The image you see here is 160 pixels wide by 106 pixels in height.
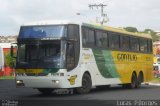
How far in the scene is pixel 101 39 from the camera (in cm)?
2844

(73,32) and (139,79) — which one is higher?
(73,32)

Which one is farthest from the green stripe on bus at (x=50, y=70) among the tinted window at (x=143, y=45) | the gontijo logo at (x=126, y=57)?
the tinted window at (x=143, y=45)

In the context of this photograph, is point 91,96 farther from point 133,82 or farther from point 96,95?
point 133,82

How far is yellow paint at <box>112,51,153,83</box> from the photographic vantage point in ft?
102

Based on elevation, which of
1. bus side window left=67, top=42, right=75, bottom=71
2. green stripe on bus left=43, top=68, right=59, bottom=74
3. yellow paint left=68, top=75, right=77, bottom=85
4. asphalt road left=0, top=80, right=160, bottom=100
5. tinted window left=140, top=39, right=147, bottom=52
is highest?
tinted window left=140, top=39, right=147, bottom=52

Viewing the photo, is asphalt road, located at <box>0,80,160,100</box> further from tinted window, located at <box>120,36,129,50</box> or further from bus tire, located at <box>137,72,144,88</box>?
bus tire, located at <box>137,72,144,88</box>

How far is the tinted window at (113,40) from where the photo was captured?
29711mm

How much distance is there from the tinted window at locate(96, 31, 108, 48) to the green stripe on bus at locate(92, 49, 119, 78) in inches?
11.9

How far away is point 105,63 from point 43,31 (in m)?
5.10

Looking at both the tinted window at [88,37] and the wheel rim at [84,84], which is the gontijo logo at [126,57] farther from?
the wheel rim at [84,84]

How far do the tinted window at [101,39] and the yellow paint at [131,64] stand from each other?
1.29 metres

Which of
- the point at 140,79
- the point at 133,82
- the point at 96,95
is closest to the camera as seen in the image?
the point at 96,95

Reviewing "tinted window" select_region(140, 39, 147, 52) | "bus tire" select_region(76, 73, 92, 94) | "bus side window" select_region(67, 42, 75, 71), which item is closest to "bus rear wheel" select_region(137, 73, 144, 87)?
"tinted window" select_region(140, 39, 147, 52)

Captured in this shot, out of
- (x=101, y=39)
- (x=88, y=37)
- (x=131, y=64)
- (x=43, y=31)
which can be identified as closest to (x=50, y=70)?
(x=43, y=31)
